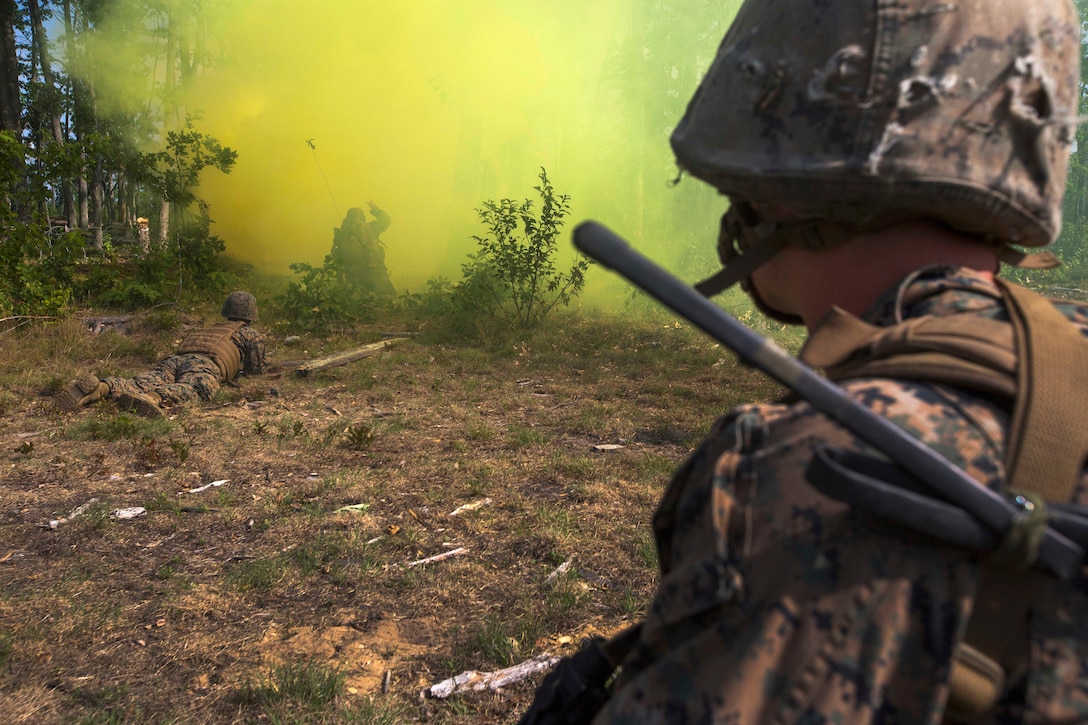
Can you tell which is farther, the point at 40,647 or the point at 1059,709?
the point at 40,647

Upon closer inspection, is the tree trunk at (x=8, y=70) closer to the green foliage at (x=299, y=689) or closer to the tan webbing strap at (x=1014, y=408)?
the green foliage at (x=299, y=689)

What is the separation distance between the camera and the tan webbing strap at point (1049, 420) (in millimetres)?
758

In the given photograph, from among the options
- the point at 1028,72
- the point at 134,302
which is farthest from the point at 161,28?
the point at 1028,72

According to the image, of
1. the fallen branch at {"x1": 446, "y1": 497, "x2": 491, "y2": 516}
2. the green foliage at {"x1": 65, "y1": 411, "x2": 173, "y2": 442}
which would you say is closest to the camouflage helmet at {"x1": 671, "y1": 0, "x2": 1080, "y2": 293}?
the fallen branch at {"x1": 446, "y1": 497, "x2": 491, "y2": 516}

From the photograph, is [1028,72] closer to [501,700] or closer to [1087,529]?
[1087,529]

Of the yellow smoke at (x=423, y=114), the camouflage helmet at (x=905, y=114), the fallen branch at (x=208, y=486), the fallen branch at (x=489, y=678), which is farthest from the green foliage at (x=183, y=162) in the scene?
the camouflage helmet at (x=905, y=114)

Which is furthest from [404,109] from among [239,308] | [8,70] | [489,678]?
[489,678]

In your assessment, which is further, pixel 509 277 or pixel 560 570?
pixel 509 277

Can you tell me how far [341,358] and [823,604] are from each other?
9289 millimetres

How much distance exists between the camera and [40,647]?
3203mm

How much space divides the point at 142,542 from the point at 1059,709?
449 cm

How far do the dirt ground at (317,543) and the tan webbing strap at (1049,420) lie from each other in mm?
2451

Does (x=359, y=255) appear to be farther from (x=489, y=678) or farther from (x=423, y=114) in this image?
(x=489, y=678)

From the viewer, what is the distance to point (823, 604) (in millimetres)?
768
